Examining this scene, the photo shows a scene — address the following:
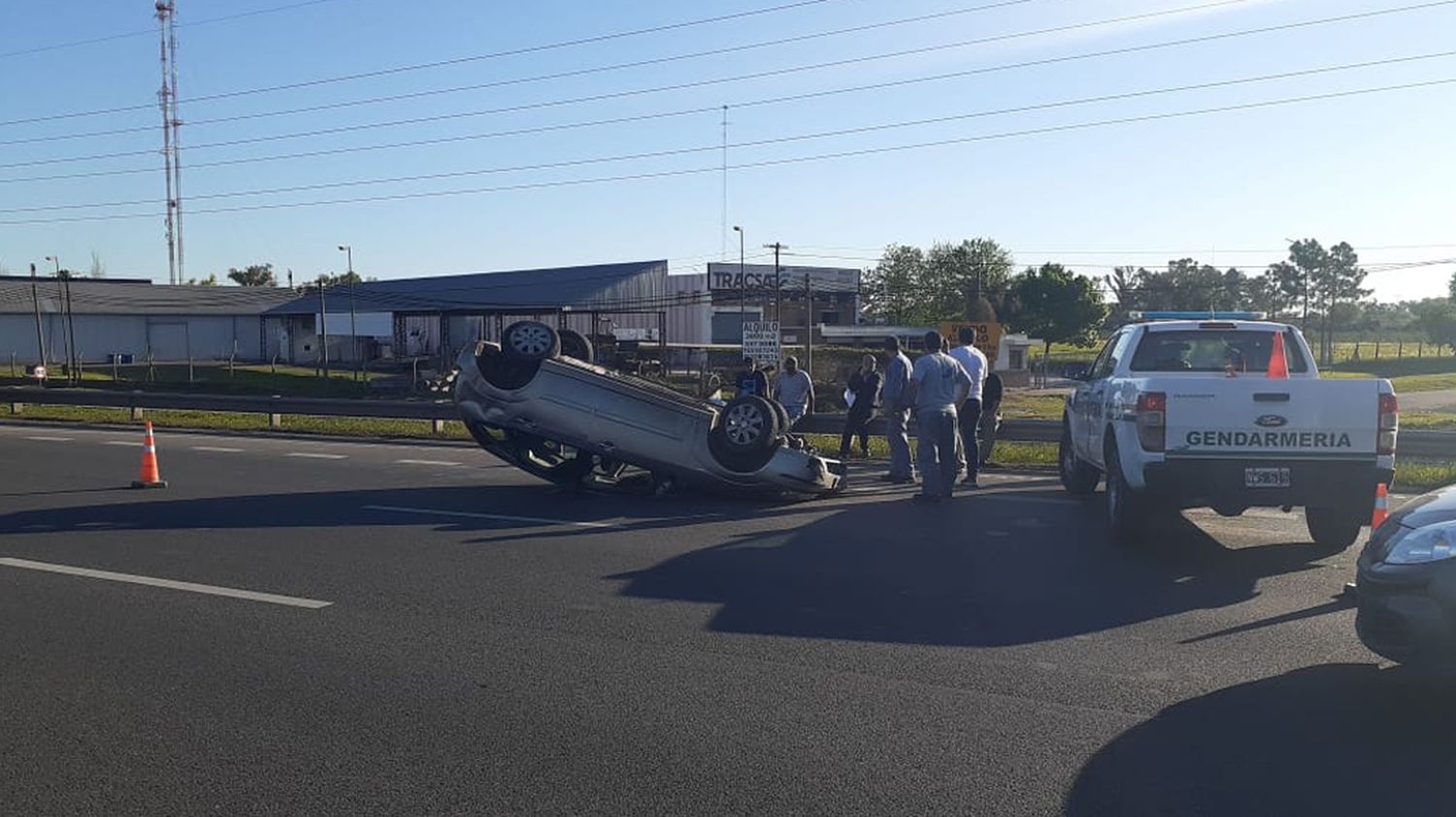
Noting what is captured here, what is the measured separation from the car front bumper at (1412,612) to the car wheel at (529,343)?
8608mm

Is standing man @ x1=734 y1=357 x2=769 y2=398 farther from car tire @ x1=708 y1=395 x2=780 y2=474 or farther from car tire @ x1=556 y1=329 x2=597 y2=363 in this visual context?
car tire @ x1=708 y1=395 x2=780 y2=474

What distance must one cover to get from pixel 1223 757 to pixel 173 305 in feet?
250

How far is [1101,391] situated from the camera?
1106 cm

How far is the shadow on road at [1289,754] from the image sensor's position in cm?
454

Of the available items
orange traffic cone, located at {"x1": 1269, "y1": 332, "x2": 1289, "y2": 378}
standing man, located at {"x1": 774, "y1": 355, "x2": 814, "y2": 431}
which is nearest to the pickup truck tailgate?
orange traffic cone, located at {"x1": 1269, "y1": 332, "x2": 1289, "y2": 378}

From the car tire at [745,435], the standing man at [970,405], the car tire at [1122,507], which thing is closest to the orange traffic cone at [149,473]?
the car tire at [745,435]

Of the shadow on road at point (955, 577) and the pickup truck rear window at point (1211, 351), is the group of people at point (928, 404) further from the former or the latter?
the pickup truck rear window at point (1211, 351)

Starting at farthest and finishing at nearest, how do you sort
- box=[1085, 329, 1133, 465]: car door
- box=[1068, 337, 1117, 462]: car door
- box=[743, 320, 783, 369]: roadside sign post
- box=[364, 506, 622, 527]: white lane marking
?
box=[743, 320, 783, 369]: roadside sign post
box=[1068, 337, 1117, 462]: car door
box=[364, 506, 622, 527]: white lane marking
box=[1085, 329, 1133, 465]: car door

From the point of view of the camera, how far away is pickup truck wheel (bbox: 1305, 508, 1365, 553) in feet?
30.9

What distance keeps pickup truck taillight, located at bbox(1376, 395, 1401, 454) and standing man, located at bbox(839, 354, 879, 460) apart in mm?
8592

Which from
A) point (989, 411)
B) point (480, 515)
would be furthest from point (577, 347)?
point (989, 411)

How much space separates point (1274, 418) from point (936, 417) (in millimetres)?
3851

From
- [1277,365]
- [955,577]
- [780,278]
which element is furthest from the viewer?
[780,278]

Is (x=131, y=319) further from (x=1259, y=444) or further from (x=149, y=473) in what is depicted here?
(x=1259, y=444)
